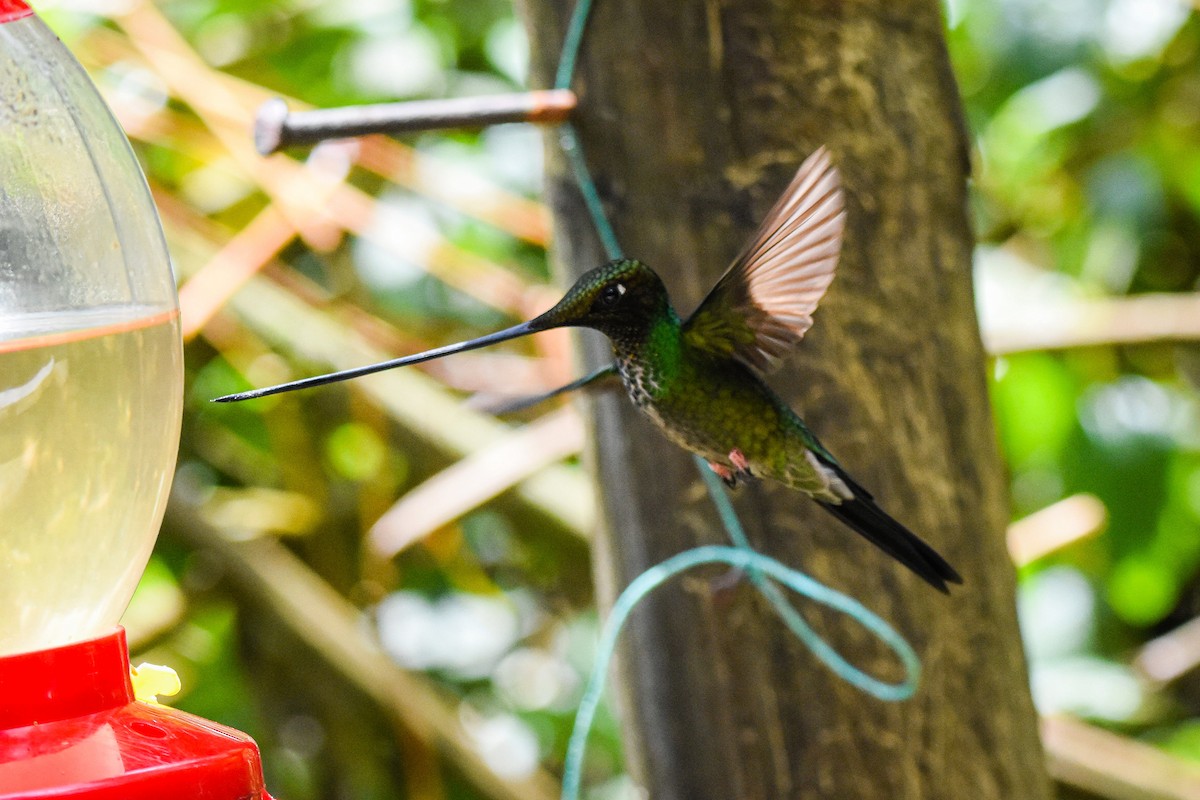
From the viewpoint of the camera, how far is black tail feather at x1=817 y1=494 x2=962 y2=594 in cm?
84

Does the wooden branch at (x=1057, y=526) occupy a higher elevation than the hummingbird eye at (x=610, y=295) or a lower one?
higher

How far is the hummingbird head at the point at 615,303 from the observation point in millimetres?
649

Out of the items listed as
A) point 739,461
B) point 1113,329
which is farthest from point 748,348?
point 1113,329

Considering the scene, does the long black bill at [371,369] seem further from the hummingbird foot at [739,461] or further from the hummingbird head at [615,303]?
the hummingbird foot at [739,461]

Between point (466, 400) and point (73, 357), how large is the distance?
4.14ft

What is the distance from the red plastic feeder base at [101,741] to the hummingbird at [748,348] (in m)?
0.22

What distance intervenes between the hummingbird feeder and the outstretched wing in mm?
380

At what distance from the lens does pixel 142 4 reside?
2383 mm

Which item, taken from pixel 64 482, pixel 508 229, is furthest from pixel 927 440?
pixel 508 229

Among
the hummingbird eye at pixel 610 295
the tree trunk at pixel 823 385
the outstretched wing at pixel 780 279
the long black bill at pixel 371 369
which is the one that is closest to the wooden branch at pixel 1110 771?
the tree trunk at pixel 823 385

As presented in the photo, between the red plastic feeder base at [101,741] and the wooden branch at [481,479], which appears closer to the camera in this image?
the red plastic feeder base at [101,741]

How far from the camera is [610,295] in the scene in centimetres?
69

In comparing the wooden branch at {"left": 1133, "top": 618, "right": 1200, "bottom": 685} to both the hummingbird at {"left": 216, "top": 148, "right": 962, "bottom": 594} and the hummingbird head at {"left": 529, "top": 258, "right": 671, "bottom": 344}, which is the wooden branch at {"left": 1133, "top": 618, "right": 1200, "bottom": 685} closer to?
the hummingbird at {"left": 216, "top": 148, "right": 962, "bottom": 594}

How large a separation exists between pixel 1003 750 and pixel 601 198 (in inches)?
20.0
